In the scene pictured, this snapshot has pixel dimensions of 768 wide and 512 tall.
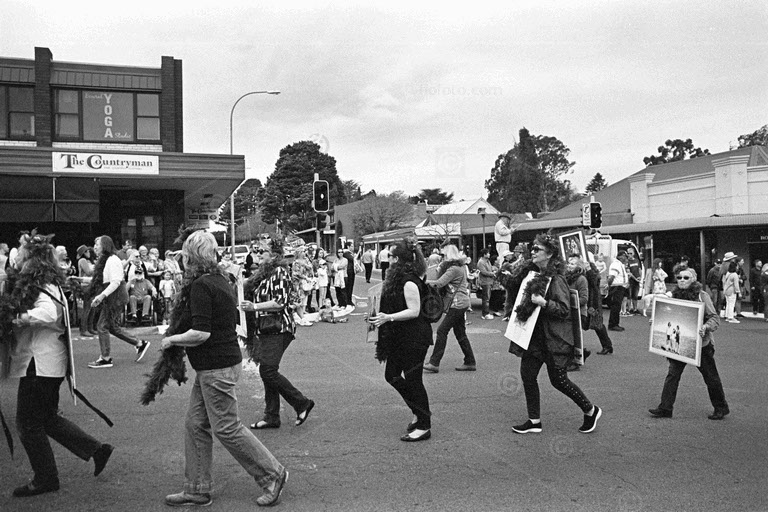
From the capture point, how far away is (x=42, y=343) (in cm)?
456

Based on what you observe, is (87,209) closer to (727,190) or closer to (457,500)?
(457,500)

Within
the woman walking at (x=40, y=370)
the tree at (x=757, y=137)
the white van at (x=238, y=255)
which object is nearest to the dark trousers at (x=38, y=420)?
the woman walking at (x=40, y=370)

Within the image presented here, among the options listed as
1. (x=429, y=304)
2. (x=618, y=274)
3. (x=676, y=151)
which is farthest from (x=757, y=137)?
(x=429, y=304)

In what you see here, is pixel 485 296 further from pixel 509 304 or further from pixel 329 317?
pixel 509 304

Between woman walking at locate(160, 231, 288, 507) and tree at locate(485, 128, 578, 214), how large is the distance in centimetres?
8099

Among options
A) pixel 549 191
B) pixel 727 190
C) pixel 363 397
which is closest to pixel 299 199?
pixel 549 191

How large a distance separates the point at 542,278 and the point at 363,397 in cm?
262

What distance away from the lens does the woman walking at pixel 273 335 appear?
19.8 feet

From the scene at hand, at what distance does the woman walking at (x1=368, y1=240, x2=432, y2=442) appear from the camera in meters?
5.73

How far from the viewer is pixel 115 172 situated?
18.3m

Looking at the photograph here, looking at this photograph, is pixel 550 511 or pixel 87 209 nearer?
pixel 550 511

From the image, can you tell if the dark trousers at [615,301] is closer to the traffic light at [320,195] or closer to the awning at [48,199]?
the traffic light at [320,195]

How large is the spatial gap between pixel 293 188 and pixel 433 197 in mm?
43662

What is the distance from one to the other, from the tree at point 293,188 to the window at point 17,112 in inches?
1772
